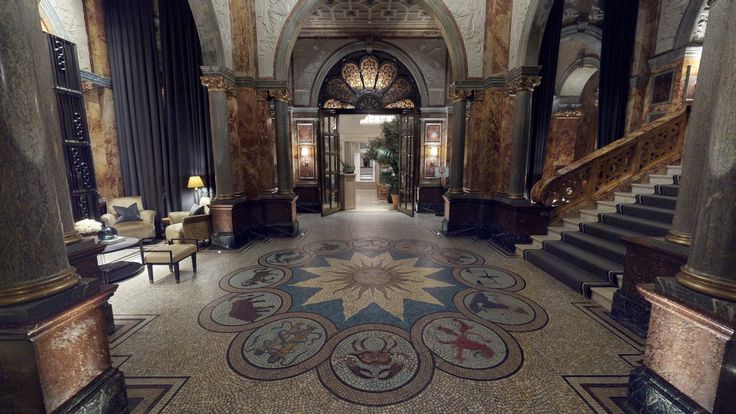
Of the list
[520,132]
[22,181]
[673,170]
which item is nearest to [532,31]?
[520,132]

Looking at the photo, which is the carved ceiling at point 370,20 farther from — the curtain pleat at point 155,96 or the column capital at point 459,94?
the curtain pleat at point 155,96

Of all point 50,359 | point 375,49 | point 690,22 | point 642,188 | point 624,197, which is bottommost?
point 50,359

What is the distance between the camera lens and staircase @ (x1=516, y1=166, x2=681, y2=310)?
3.40 meters

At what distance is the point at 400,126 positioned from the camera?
30.1 feet

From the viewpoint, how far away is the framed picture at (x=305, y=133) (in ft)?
29.5

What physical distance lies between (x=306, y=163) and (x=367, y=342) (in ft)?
24.7

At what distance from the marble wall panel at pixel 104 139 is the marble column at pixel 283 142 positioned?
3.57 meters

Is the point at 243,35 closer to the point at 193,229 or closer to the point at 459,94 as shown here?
the point at 193,229

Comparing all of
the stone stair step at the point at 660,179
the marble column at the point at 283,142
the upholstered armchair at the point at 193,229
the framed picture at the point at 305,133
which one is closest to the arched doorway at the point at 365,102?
the framed picture at the point at 305,133

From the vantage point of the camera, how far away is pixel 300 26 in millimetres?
5668

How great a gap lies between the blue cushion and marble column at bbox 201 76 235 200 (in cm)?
209

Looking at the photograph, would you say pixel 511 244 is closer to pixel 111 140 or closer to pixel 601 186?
pixel 601 186

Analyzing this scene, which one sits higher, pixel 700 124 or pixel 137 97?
pixel 137 97

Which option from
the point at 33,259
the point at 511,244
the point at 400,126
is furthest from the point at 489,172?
the point at 33,259
